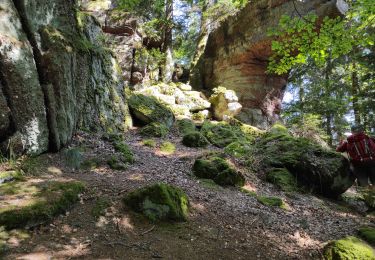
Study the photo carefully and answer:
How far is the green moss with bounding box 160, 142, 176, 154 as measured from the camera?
10.2 m

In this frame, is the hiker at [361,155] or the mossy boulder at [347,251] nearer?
the mossy boulder at [347,251]

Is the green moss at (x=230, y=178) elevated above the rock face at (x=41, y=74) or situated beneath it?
situated beneath

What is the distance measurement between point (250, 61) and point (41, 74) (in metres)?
13.7

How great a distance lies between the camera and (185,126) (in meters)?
14.1

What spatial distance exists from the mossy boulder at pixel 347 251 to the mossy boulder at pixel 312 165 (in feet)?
15.3

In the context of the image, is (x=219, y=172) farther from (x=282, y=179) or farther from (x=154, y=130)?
(x=154, y=130)

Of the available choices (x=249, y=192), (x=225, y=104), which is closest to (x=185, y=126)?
(x=225, y=104)

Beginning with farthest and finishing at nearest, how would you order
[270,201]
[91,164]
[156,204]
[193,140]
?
1. [193,140]
2. [270,201]
3. [91,164]
4. [156,204]

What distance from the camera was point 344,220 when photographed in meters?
6.91

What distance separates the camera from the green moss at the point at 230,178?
313 inches

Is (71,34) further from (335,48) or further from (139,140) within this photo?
(335,48)

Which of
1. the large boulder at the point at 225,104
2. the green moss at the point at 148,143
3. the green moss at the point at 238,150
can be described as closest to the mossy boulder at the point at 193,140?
the green moss at the point at 238,150

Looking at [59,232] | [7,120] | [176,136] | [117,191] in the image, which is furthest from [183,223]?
[176,136]

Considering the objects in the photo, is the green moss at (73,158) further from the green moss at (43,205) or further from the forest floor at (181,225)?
the green moss at (43,205)
